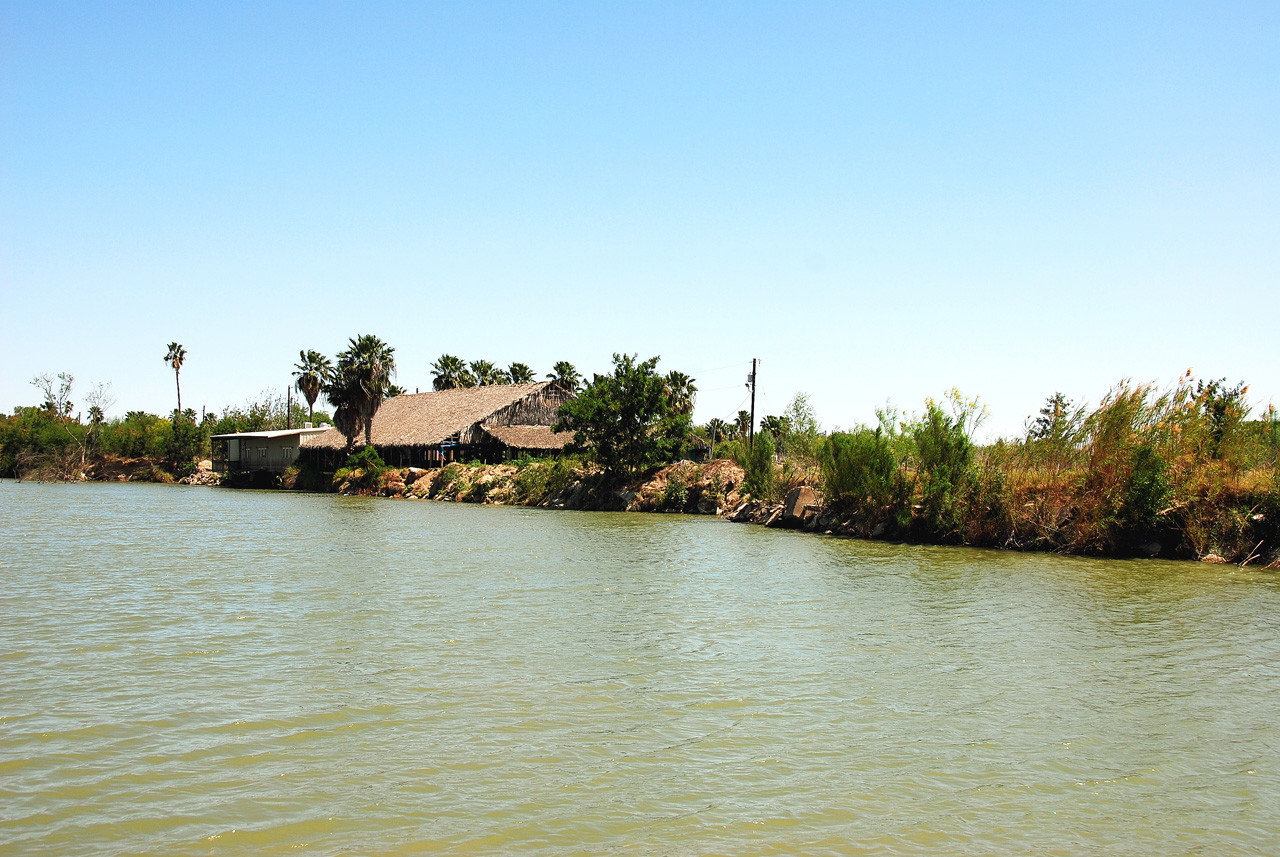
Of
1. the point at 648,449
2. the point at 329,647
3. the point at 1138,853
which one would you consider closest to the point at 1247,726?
the point at 1138,853

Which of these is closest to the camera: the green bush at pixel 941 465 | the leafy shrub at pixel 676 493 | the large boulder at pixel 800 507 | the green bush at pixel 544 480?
the green bush at pixel 941 465

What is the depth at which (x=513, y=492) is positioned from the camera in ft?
157

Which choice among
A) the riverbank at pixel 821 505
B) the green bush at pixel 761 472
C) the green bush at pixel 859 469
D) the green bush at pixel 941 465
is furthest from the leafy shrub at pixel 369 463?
the green bush at pixel 941 465

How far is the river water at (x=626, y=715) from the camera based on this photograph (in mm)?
5988

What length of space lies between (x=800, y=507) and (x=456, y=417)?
32816 mm

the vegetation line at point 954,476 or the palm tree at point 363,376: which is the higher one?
the palm tree at point 363,376

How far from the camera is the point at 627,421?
145 feet

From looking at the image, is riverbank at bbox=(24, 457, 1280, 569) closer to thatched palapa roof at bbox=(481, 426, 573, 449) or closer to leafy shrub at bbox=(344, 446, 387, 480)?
thatched palapa roof at bbox=(481, 426, 573, 449)

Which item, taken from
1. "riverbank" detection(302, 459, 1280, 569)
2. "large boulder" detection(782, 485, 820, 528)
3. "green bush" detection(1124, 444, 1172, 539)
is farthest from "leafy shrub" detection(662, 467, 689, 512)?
"green bush" detection(1124, 444, 1172, 539)

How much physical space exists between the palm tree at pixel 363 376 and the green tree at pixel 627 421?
64.1 feet

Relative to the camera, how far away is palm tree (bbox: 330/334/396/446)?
2315 inches

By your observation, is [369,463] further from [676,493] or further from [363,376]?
[676,493]

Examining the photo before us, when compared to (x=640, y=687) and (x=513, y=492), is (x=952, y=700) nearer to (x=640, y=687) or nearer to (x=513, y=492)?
(x=640, y=687)

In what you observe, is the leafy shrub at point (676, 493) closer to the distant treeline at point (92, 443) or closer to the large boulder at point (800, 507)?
the large boulder at point (800, 507)
